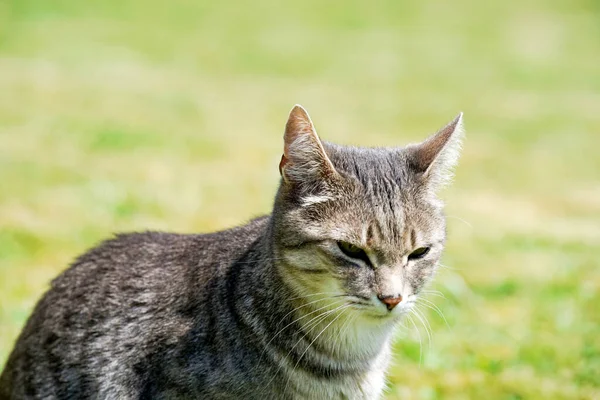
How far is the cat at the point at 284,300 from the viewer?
3557 mm

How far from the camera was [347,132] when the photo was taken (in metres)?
12.7

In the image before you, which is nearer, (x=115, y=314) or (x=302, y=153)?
(x=302, y=153)

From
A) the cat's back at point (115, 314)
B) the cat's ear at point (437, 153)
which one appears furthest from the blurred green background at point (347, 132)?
the cat's back at point (115, 314)

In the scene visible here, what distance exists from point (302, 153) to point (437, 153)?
66 cm

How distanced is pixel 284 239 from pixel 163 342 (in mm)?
768

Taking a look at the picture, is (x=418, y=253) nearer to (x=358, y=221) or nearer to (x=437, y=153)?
(x=358, y=221)

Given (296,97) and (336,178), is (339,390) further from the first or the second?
(296,97)

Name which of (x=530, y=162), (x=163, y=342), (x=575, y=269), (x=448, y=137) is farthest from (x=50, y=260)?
(x=530, y=162)

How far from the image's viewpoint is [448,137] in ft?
12.3

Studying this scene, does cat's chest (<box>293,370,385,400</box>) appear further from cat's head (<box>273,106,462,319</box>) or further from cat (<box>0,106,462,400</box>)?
cat's head (<box>273,106,462,319</box>)

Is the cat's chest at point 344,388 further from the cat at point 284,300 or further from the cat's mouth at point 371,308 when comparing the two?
the cat's mouth at point 371,308

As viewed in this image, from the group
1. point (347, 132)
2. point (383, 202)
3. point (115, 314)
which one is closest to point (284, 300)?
point (383, 202)

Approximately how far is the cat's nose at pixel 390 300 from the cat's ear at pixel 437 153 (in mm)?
648

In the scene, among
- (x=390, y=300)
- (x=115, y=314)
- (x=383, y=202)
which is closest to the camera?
(x=390, y=300)
